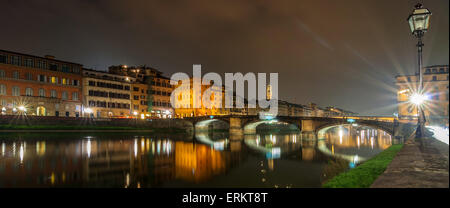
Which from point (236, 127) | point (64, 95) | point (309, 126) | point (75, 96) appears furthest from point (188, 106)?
point (309, 126)

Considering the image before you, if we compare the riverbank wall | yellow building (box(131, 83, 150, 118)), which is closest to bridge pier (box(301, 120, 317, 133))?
the riverbank wall

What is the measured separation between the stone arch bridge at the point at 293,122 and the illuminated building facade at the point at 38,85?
112 feet

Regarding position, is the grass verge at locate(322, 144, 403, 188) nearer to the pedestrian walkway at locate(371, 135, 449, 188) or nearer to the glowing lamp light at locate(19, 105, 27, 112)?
the pedestrian walkway at locate(371, 135, 449, 188)

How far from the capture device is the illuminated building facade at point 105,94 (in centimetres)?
8875

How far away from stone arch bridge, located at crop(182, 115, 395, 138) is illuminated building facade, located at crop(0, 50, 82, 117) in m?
34.2

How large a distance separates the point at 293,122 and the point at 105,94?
196 ft

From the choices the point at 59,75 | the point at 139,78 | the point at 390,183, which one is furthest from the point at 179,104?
the point at 390,183

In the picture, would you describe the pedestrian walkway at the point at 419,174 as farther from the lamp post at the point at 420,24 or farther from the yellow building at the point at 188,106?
the yellow building at the point at 188,106

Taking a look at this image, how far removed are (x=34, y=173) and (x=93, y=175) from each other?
461cm

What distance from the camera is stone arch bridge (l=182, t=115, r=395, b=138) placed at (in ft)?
195

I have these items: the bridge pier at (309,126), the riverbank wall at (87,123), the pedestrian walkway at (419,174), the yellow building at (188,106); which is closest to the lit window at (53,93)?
the riverbank wall at (87,123)

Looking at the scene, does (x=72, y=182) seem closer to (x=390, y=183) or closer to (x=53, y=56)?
(x=390, y=183)

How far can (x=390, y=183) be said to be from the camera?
23.7 feet

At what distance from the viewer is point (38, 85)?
7512 centimetres
